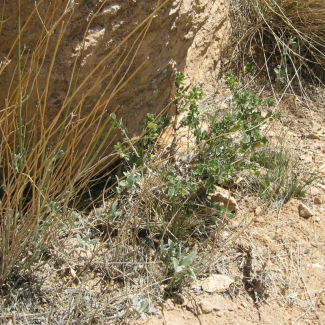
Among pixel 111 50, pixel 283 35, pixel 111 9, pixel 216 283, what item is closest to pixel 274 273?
pixel 216 283

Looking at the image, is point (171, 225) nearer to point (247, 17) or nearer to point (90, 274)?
point (90, 274)

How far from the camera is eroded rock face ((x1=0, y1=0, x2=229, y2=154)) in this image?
1.67m

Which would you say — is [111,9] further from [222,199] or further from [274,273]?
[274,273]

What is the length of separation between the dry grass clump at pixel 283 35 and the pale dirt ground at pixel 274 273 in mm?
830

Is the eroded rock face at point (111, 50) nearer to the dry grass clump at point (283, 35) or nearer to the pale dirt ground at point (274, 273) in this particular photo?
the dry grass clump at point (283, 35)

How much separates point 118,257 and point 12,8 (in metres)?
1.03

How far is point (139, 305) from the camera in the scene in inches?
67.9

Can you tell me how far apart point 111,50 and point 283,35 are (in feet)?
5.25

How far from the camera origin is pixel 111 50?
192 cm

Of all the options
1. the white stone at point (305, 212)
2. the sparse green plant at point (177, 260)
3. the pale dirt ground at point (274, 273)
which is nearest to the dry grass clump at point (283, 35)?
the pale dirt ground at point (274, 273)

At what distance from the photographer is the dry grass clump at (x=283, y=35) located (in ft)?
10.0

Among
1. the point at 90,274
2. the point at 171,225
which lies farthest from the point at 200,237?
the point at 90,274

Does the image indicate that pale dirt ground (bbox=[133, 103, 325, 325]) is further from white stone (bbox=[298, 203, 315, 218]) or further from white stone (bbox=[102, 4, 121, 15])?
white stone (bbox=[102, 4, 121, 15])

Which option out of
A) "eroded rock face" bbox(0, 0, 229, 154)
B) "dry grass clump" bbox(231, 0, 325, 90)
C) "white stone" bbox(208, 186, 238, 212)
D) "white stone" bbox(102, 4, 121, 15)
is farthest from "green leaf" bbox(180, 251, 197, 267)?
"dry grass clump" bbox(231, 0, 325, 90)
